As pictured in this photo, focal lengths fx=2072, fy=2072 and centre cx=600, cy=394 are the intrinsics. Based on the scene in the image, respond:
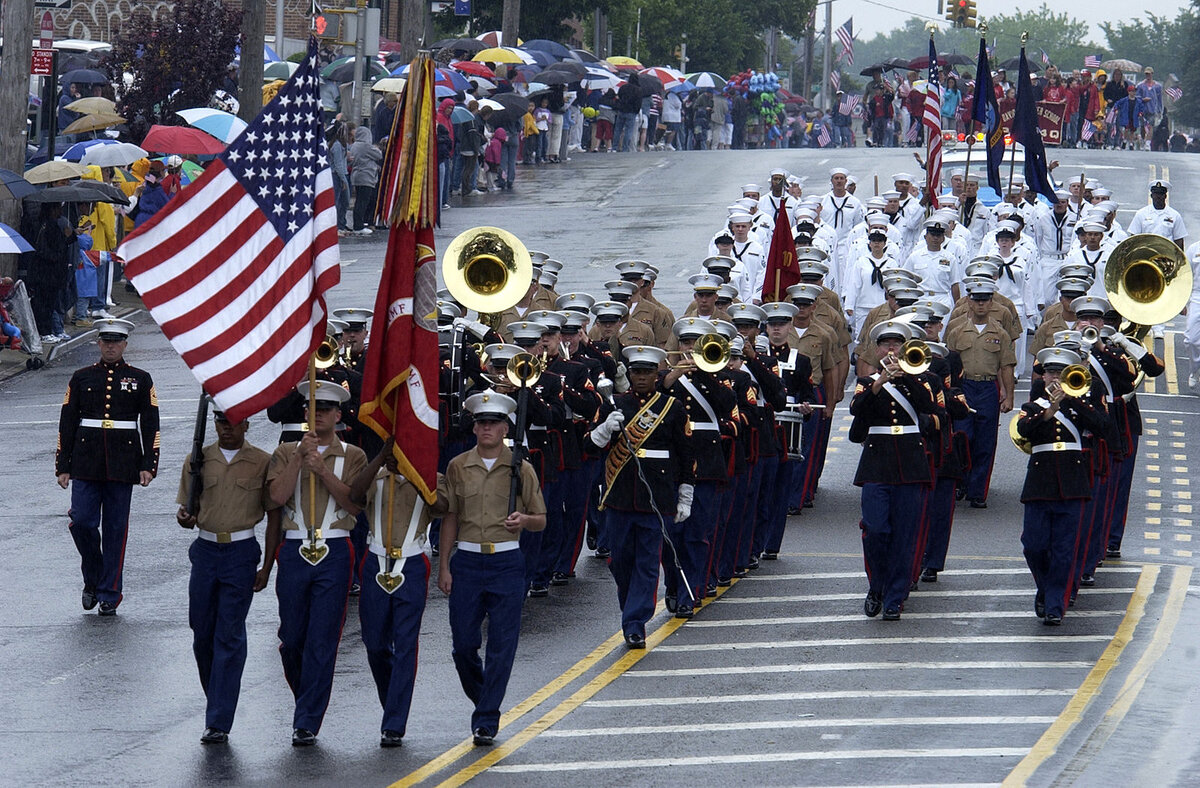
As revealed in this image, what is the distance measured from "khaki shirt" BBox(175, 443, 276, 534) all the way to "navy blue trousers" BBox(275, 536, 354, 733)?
317 mm

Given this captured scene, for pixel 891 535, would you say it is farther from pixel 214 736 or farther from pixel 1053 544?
pixel 214 736

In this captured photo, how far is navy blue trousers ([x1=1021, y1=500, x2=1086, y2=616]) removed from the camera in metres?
14.2

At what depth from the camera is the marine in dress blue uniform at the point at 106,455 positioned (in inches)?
576

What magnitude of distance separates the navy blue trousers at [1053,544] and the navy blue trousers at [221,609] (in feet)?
18.4

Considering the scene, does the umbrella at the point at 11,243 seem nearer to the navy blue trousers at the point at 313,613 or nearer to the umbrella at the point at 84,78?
the umbrella at the point at 84,78

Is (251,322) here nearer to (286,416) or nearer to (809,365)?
(286,416)

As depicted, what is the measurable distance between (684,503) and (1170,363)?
49.8 ft

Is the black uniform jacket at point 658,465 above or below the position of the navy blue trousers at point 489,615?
above

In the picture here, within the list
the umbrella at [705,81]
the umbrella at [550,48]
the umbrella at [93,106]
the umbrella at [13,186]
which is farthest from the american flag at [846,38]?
the umbrella at [13,186]

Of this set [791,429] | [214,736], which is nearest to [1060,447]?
[791,429]

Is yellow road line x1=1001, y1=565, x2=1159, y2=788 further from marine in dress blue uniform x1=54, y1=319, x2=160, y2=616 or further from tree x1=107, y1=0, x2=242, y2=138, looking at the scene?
tree x1=107, y1=0, x2=242, y2=138

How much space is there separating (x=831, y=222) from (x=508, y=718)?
57.6 feet

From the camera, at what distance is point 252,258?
1112 centimetres

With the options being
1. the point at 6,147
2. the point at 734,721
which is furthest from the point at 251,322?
the point at 6,147
